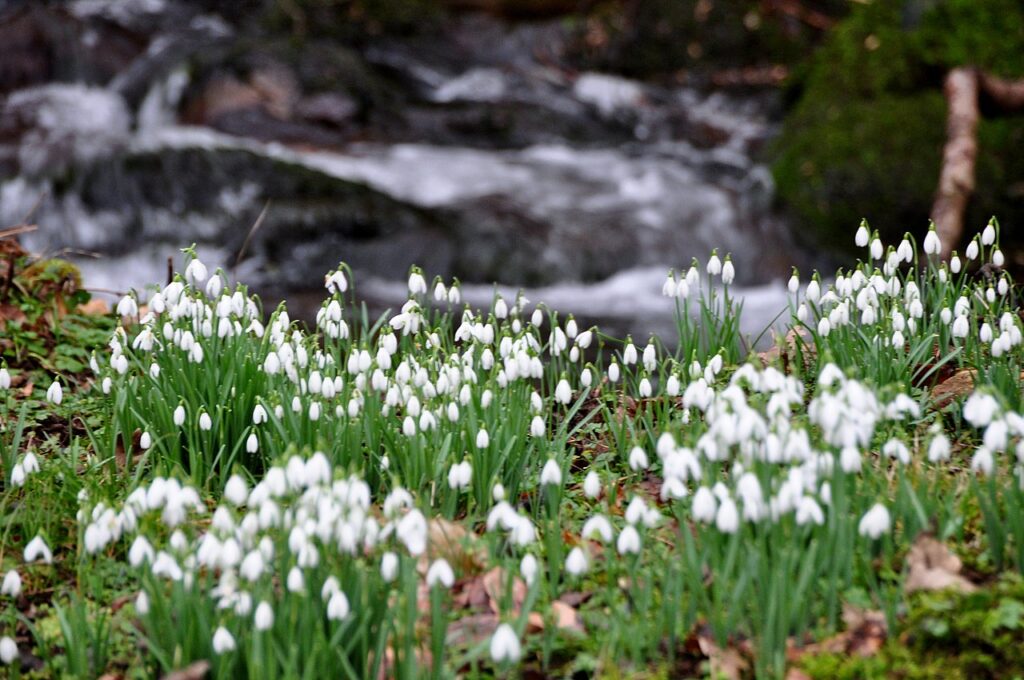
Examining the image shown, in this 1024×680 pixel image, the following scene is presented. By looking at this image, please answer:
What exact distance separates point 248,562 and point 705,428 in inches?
53.0

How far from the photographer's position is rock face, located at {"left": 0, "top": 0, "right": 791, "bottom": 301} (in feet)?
27.2

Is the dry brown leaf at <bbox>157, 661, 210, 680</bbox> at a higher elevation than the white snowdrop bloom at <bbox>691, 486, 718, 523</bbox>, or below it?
below

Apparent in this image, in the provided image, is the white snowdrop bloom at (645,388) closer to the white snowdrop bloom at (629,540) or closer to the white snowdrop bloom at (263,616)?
the white snowdrop bloom at (629,540)

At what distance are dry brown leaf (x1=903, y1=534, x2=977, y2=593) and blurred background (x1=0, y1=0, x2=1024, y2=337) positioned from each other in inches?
186

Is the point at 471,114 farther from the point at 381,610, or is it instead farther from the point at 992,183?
the point at 381,610

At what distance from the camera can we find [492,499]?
3.03m

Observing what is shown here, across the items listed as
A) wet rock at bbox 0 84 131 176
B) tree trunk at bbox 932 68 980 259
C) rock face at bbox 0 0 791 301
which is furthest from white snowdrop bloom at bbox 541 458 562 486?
wet rock at bbox 0 84 131 176

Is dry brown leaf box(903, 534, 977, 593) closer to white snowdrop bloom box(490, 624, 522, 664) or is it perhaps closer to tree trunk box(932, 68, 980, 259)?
white snowdrop bloom box(490, 624, 522, 664)

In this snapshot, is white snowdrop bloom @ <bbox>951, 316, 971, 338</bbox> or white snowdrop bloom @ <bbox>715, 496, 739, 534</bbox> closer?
white snowdrop bloom @ <bbox>715, 496, 739, 534</bbox>

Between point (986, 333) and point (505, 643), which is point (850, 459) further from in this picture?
point (986, 333)

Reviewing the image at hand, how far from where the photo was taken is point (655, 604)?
2.45 metres

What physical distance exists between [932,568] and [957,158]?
623 cm

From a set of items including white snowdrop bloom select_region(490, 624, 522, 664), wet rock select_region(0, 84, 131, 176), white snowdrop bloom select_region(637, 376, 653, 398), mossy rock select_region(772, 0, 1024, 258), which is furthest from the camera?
wet rock select_region(0, 84, 131, 176)

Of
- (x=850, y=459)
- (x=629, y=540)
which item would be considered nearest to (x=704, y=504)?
(x=629, y=540)
